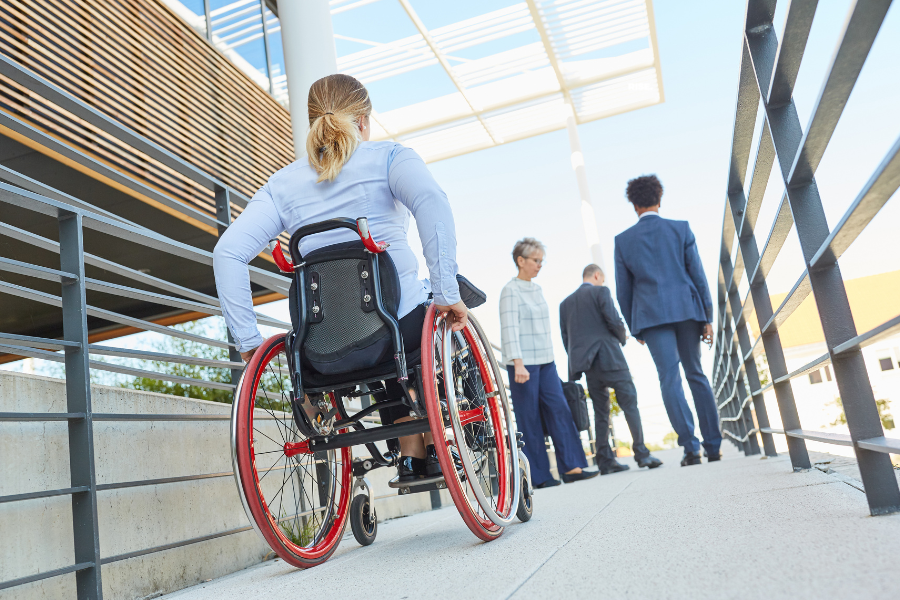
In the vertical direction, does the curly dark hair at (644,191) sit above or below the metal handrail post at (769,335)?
above

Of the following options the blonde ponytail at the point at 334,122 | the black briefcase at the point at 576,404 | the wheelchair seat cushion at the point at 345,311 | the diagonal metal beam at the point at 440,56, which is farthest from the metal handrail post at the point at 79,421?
the diagonal metal beam at the point at 440,56

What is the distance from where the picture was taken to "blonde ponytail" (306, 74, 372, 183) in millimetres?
1869

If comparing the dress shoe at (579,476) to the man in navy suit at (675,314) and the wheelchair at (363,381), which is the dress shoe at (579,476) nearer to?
the man in navy suit at (675,314)

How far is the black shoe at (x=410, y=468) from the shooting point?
189 centimetres

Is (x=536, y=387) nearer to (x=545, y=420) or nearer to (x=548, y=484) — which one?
(x=545, y=420)

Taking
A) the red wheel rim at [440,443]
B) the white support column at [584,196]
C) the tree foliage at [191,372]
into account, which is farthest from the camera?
the white support column at [584,196]

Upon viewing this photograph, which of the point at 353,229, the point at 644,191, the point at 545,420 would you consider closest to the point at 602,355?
the point at 545,420

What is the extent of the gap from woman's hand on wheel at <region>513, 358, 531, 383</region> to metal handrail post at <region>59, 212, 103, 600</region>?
277 centimetres

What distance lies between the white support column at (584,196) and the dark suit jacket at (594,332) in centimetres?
777

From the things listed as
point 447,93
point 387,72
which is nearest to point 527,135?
point 447,93

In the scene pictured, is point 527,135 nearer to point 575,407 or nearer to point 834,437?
point 575,407

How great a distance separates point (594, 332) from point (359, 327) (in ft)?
10.9

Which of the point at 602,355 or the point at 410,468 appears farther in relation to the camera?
the point at 602,355

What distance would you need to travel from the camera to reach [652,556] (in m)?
1.21
